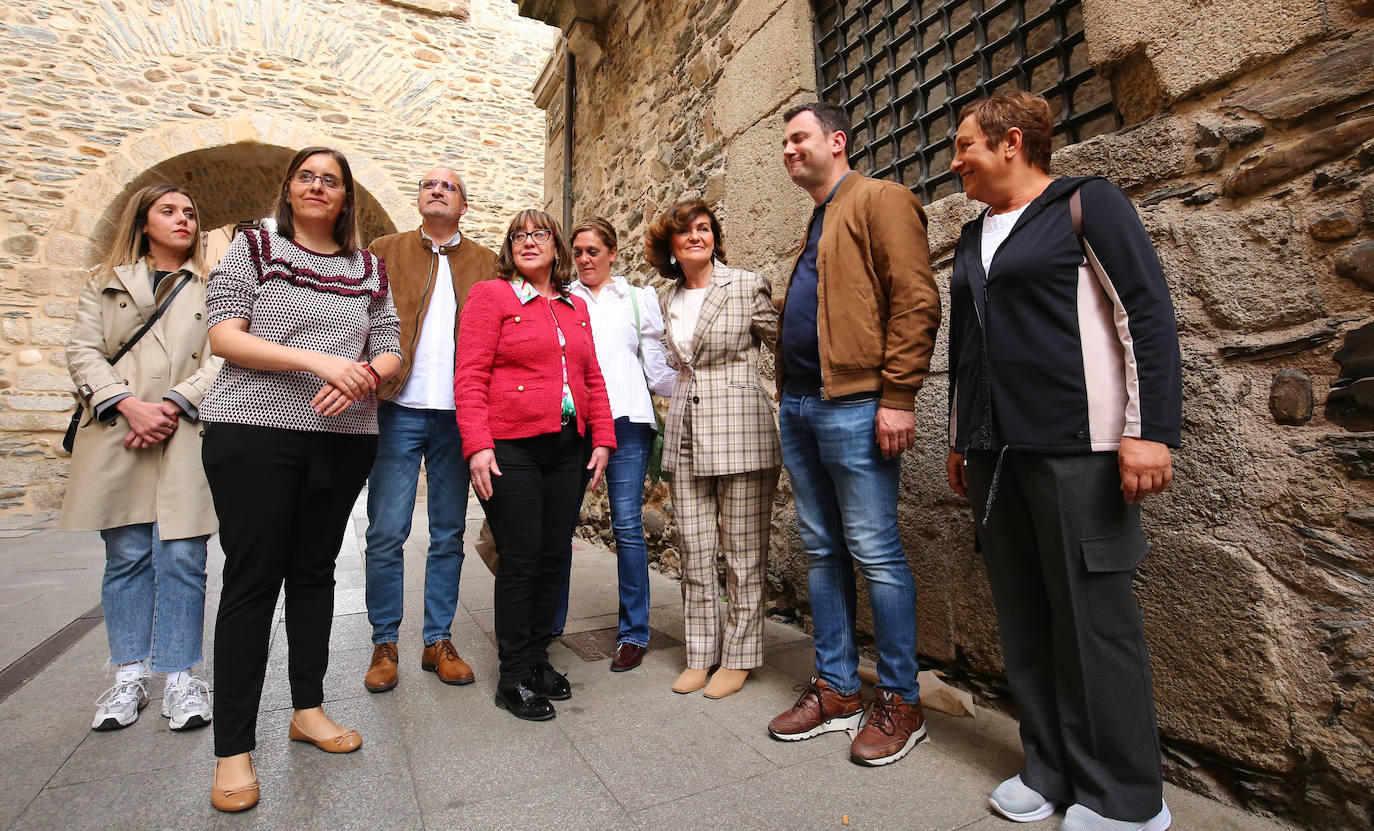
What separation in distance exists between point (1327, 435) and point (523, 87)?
38.3 ft

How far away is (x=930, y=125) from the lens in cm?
280

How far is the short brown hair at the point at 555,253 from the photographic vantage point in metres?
2.49

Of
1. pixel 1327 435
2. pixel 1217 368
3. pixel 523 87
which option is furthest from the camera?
pixel 523 87

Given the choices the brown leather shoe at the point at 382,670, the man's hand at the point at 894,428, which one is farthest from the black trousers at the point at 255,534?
the man's hand at the point at 894,428

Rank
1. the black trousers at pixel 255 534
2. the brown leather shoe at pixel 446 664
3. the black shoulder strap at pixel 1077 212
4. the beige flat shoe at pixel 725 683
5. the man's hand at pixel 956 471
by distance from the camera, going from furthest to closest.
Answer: the brown leather shoe at pixel 446 664, the beige flat shoe at pixel 725 683, the man's hand at pixel 956 471, the black trousers at pixel 255 534, the black shoulder strap at pixel 1077 212

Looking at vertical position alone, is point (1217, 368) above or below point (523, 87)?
below

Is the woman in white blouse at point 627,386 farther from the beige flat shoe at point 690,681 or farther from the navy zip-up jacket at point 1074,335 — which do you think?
the navy zip-up jacket at point 1074,335

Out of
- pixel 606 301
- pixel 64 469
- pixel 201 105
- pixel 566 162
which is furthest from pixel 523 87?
pixel 606 301

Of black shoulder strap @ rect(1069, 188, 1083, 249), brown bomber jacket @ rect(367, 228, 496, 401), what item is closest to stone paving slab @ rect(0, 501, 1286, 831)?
brown bomber jacket @ rect(367, 228, 496, 401)

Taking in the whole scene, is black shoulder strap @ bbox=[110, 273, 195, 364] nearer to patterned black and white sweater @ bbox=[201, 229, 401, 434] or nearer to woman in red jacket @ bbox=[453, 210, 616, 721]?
patterned black and white sweater @ bbox=[201, 229, 401, 434]

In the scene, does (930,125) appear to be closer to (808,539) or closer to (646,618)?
(808,539)

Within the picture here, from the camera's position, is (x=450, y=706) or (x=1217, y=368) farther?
(x=450, y=706)

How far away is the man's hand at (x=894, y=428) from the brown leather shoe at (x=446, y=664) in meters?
1.70

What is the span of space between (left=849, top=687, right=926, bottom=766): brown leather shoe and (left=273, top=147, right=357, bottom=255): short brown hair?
204 cm
